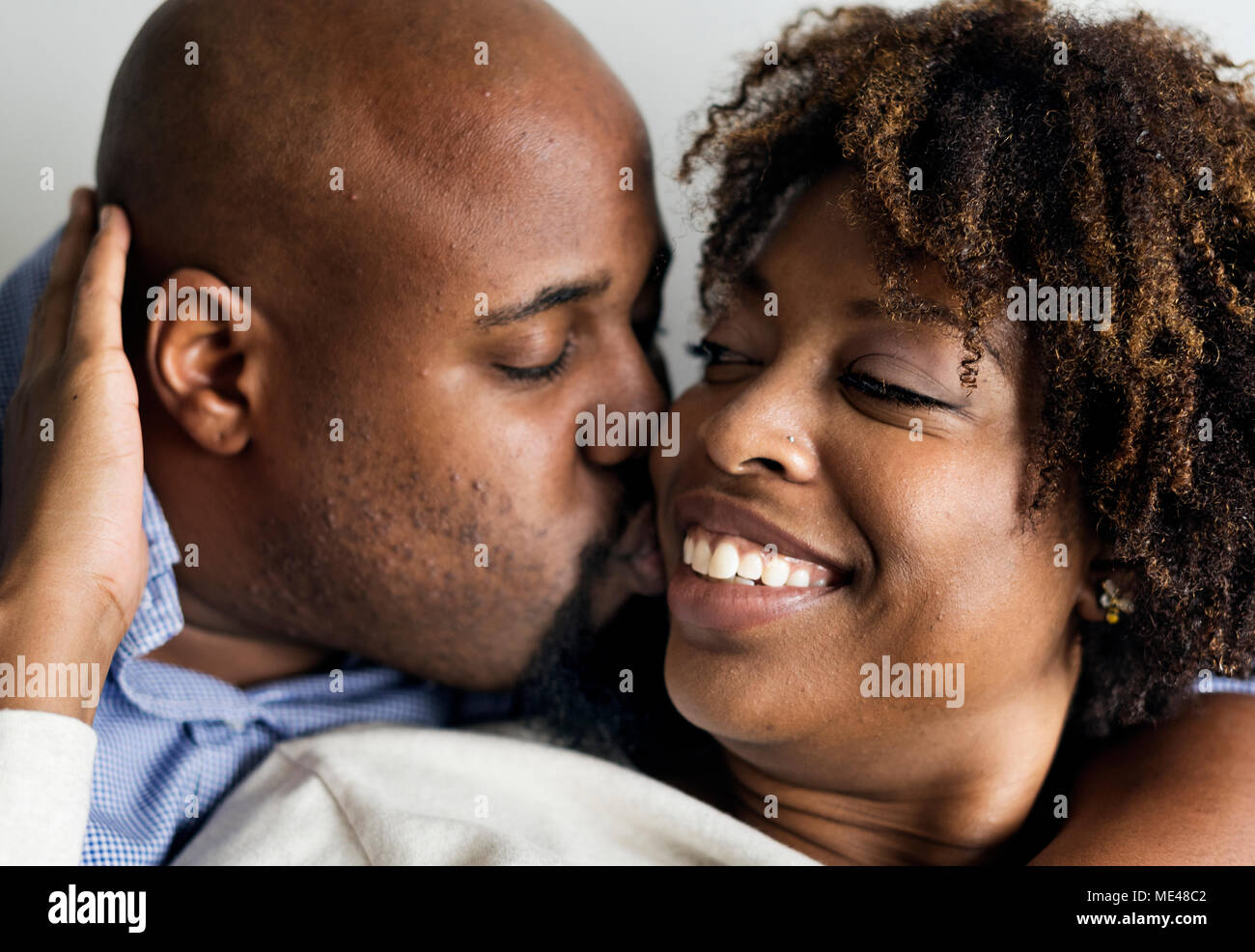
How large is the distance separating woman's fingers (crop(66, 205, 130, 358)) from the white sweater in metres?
0.51

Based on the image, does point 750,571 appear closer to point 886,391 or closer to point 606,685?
point 886,391

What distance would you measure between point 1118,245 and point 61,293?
1329 millimetres

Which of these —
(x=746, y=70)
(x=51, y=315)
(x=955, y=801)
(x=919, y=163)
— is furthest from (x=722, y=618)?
(x=51, y=315)

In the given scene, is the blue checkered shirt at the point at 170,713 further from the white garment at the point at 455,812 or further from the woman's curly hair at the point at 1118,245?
the woman's curly hair at the point at 1118,245

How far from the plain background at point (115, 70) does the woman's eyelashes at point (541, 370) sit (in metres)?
0.54

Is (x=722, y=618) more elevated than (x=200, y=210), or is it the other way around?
(x=200, y=210)

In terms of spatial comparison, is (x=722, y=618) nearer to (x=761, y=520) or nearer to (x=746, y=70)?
(x=761, y=520)

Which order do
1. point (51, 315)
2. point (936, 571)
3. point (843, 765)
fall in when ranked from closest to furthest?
point (936, 571)
point (843, 765)
point (51, 315)

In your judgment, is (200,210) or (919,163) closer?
(919,163)

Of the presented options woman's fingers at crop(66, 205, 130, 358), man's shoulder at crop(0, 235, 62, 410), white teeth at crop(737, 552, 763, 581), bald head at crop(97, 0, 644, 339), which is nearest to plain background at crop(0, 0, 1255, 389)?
man's shoulder at crop(0, 235, 62, 410)

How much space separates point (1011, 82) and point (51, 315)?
1.25 m

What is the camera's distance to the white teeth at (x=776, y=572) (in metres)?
1.34

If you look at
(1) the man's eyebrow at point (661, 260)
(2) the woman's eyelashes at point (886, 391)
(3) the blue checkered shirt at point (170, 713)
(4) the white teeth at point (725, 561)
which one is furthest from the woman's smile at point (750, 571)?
(3) the blue checkered shirt at point (170, 713)

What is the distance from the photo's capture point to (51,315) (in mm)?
1622
